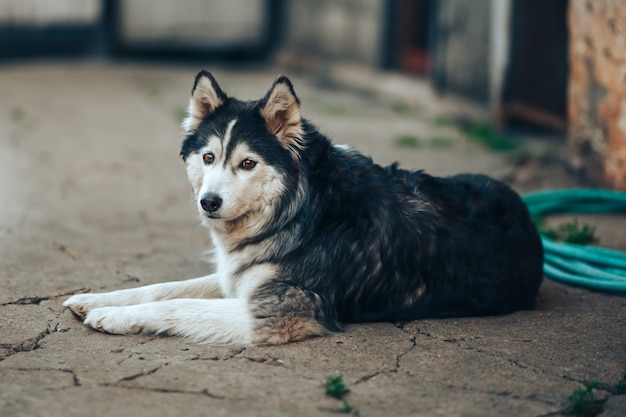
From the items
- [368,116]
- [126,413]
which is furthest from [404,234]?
[368,116]

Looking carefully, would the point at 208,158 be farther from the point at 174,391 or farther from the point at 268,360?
the point at 174,391

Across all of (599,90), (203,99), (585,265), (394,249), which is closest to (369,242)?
(394,249)

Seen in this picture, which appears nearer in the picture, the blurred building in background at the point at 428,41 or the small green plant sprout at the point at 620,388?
the small green plant sprout at the point at 620,388

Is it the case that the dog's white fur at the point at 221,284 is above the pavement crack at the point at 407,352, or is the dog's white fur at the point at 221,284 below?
above

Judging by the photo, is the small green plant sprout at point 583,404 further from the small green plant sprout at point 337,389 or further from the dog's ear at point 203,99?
the dog's ear at point 203,99

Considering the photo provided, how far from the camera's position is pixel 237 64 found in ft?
45.2

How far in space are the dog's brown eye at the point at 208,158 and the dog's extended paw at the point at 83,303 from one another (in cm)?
94

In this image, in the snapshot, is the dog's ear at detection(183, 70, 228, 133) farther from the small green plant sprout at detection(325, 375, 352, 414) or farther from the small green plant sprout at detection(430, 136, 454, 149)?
the small green plant sprout at detection(430, 136, 454, 149)

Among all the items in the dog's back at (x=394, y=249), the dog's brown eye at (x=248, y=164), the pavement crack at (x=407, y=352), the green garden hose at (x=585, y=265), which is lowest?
the pavement crack at (x=407, y=352)

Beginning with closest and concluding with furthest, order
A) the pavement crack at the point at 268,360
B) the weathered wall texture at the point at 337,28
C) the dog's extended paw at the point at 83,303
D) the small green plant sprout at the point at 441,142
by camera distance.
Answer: the pavement crack at the point at 268,360 < the dog's extended paw at the point at 83,303 < the small green plant sprout at the point at 441,142 < the weathered wall texture at the point at 337,28

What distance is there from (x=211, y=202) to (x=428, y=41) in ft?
30.1

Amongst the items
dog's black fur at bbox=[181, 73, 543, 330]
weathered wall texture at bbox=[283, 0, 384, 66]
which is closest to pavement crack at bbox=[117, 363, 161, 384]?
dog's black fur at bbox=[181, 73, 543, 330]

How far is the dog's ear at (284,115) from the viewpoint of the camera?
4.31 metres

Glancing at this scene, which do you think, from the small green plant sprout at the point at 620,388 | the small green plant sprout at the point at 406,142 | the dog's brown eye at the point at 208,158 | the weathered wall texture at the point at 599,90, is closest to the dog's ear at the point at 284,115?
the dog's brown eye at the point at 208,158
